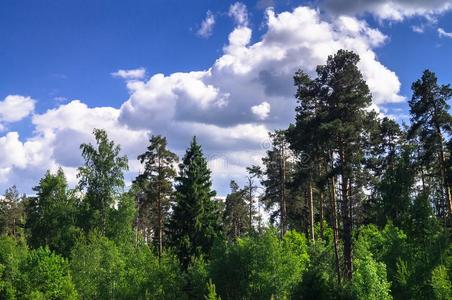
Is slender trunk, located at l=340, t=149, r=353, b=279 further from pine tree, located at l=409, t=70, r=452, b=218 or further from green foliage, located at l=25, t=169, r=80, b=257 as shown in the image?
green foliage, located at l=25, t=169, r=80, b=257

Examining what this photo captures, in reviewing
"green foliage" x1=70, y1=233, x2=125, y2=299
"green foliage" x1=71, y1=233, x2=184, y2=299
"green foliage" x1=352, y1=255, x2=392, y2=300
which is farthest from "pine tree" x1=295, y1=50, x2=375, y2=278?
"green foliage" x1=70, y1=233, x2=125, y2=299

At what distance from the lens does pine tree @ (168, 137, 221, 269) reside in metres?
44.0

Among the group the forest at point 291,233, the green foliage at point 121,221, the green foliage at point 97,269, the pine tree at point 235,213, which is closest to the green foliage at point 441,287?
the forest at point 291,233

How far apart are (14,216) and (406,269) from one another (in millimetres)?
83505

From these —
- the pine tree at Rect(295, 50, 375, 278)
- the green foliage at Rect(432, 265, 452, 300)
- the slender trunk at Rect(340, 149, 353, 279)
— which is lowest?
the green foliage at Rect(432, 265, 452, 300)

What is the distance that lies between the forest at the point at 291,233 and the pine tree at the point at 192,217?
3.8 inches

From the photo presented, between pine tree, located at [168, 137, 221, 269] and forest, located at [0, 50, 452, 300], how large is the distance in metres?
0.10

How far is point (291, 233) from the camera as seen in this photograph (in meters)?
49.2

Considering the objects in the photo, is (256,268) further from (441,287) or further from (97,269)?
(97,269)

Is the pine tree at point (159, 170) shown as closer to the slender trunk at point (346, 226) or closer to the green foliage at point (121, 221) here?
the green foliage at point (121, 221)

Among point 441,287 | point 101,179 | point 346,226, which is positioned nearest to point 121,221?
point 101,179

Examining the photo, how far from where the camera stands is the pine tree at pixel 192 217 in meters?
44.0

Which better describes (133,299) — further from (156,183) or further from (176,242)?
(156,183)

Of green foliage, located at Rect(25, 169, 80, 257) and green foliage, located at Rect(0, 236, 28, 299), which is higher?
green foliage, located at Rect(25, 169, 80, 257)
